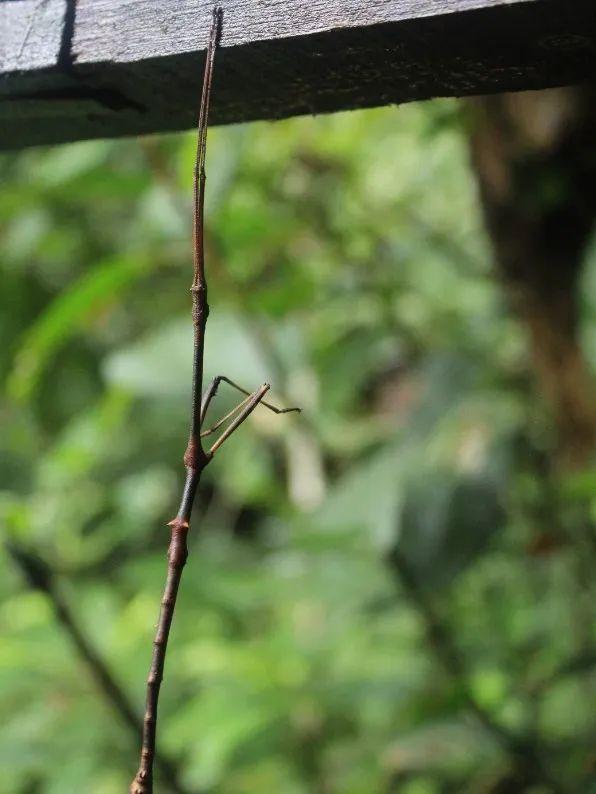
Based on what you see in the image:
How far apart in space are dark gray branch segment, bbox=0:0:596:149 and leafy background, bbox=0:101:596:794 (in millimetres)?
410

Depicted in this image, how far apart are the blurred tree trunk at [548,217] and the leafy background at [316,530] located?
0.05 m

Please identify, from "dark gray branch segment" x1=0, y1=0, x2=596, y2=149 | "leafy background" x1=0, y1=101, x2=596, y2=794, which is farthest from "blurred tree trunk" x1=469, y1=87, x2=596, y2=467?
"dark gray branch segment" x1=0, y1=0, x2=596, y2=149

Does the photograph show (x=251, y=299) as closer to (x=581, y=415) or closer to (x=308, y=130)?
(x=581, y=415)

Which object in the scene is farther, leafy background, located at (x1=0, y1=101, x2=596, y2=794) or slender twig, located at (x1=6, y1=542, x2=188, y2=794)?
leafy background, located at (x1=0, y1=101, x2=596, y2=794)

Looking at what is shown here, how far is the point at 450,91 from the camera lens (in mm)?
463

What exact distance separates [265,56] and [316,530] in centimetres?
59

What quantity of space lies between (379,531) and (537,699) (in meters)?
0.29

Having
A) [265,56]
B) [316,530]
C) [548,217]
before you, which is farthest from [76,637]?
[548,217]

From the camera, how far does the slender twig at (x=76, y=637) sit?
31.5 inches

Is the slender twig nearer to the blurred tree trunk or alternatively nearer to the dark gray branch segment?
the dark gray branch segment

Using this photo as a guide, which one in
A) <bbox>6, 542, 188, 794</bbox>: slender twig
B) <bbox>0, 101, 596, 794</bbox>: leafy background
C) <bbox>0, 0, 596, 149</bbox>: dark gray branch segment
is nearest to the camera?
<bbox>0, 0, 596, 149</bbox>: dark gray branch segment

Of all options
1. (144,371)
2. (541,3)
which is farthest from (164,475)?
(541,3)

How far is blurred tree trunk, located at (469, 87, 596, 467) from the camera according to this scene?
105 cm

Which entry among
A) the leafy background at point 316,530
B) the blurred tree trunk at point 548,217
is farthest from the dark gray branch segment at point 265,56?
the blurred tree trunk at point 548,217
